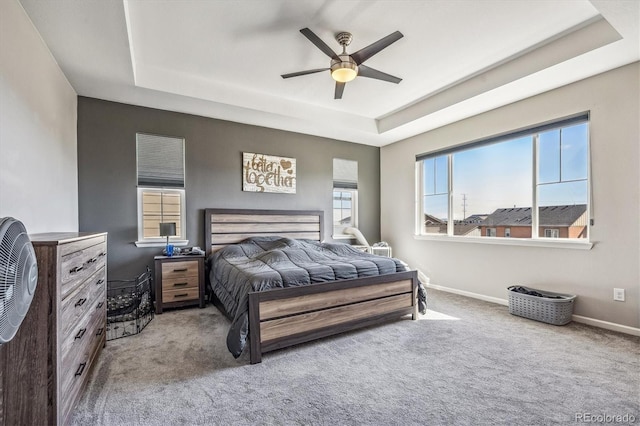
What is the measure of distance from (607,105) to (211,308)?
4.93m

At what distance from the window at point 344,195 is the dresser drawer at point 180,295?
260cm

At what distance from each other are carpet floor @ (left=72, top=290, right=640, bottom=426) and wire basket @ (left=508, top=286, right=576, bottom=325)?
123mm

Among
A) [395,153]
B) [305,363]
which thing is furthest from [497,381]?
[395,153]

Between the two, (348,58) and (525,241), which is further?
(525,241)

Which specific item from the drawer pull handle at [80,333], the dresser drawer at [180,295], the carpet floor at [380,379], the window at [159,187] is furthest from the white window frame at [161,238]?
the drawer pull handle at [80,333]

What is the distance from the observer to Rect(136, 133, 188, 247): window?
3.93 m

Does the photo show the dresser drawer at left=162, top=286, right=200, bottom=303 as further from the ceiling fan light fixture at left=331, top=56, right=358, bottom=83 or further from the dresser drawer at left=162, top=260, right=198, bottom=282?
the ceiling fan light fixture at left=331, top=56, right=358, bottom=83

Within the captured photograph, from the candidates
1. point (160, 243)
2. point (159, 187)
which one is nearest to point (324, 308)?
point (160, 243)

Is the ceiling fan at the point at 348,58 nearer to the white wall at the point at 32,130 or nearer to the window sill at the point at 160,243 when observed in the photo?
the white wall at the point at 32,130

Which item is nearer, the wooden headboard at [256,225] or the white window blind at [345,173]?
the wooden headboard at [256,225]

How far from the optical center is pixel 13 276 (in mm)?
1049

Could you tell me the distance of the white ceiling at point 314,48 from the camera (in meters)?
2.41

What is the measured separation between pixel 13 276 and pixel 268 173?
386 centimetres

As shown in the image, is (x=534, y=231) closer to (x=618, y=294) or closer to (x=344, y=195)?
(x=618, y=294)
